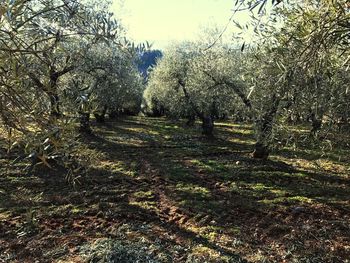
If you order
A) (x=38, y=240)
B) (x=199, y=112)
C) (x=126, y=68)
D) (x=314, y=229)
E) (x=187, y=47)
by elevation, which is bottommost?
(x=38, y=240)

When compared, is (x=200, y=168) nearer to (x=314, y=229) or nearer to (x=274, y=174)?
(x=274, y=174)

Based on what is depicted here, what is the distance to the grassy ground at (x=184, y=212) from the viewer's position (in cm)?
1061

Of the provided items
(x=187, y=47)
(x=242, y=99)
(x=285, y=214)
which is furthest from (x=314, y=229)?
(x=187, y=47)

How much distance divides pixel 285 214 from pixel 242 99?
458 inches

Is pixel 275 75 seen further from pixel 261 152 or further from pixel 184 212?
pixel 261 152

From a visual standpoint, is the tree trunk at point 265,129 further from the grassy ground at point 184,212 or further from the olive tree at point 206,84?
the olive tree at point 206,84

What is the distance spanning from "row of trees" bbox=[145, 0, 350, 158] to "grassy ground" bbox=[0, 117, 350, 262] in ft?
7.45

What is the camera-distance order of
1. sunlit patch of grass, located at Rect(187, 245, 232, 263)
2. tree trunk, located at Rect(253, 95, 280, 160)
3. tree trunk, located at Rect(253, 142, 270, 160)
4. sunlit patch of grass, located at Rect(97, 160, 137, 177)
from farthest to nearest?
1. tree trunk, located at Rect(253, 142, 270, 160)
2. sunlit patch of grass, located at Rect(97, 160, 137, 177)
3. tree trunk, located at Rect(253, 95, 280, 160)
4. sunlit patch of grass, located at Rect(187, 245, 232, 263)

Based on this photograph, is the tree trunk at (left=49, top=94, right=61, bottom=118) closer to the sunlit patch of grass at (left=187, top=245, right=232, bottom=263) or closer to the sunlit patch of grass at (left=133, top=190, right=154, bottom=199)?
the sunlit patch of grass at (left=187, top=245, right=232, bottom=263)

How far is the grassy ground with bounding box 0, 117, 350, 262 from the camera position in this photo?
1061 cm

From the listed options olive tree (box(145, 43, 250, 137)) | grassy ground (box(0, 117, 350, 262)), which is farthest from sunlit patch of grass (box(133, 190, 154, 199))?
olive tree (box(145, 43, 250, 137))

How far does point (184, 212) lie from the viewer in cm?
1351

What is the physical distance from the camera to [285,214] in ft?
42.8

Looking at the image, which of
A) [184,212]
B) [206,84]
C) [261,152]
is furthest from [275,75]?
[206,84]
